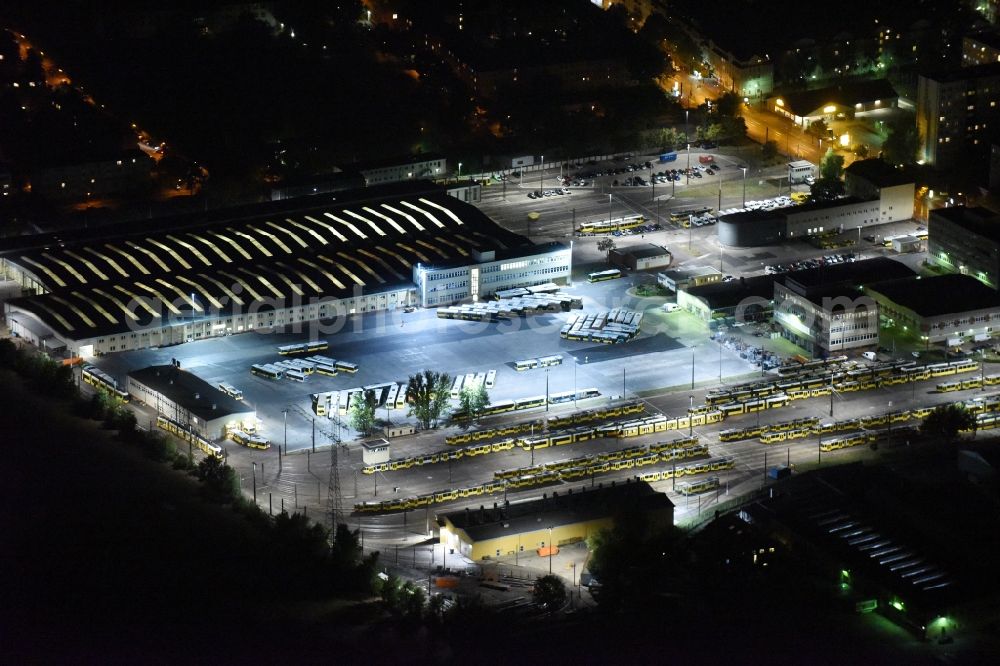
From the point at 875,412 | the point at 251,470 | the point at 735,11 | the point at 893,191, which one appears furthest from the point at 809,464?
the point at 735,11

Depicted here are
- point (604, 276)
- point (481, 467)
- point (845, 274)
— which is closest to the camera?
point (481, 467)

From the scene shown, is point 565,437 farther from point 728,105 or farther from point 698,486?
point 728,105

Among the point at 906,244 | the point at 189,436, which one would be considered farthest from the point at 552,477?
the point at 906,244

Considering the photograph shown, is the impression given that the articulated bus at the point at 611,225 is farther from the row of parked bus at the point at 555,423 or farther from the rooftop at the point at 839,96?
the row of parked bus at the point at 555,423

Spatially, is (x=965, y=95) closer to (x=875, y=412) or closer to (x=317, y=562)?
(x=875, y=412)

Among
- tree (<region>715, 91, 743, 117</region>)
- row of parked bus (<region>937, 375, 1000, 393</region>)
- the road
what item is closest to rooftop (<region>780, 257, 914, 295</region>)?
row of parked bus (<region>937, 375, 1000, 393</region>)

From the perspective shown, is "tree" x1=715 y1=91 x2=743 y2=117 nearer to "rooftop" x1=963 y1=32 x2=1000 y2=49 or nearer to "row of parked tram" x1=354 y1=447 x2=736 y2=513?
"rooftop" x1=963 y1=32 x2=1000 y2=49

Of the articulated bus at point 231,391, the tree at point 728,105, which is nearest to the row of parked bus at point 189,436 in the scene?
the articulated bus at point 231,391
